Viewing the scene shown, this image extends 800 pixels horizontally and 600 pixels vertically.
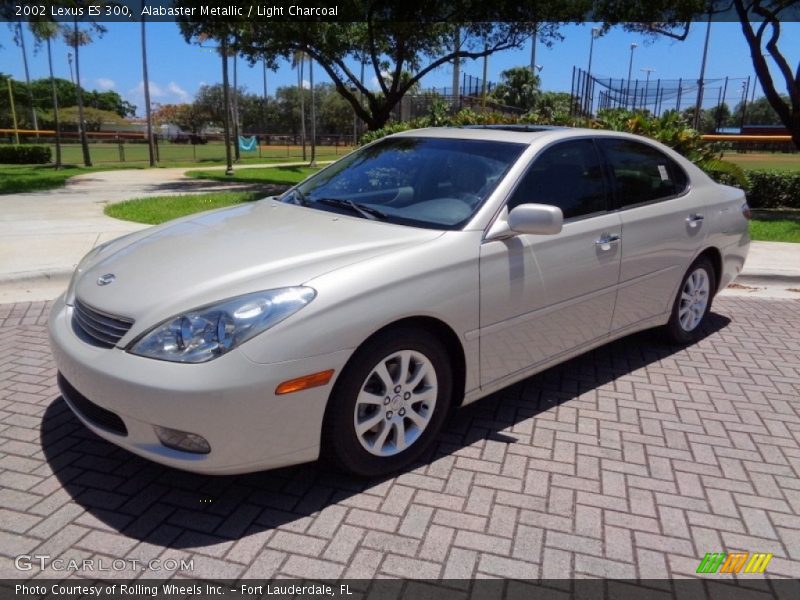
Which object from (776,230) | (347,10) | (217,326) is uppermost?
(347,10)

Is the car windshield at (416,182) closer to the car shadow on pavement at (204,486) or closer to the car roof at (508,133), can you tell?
the car roof at (508,133)

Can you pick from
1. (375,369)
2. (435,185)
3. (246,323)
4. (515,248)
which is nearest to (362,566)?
(375,369)

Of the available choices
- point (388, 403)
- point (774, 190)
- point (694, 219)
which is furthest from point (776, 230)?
point (388, 403)

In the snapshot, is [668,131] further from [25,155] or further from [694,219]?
[25,155]

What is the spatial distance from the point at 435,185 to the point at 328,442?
1658mm

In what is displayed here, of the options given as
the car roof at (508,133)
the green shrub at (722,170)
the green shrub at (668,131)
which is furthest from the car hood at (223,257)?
the green shrub at (722,170)

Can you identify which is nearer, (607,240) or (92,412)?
(92,412)

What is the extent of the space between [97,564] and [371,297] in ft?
4.93

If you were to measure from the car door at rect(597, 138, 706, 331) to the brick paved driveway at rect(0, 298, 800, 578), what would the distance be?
0.69 metres

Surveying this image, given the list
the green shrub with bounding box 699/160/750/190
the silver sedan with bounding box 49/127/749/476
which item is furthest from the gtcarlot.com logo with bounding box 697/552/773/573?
the green shrub with bounding box 699/160/750/190

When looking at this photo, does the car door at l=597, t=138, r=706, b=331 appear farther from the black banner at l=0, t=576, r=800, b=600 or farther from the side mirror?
the black banner at l=0, t=576, r=800, b=600

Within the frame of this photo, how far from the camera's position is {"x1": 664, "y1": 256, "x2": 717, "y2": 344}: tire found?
4.96 metres

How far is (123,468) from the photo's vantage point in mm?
3203

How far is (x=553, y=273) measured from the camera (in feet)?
12.0
